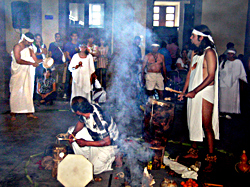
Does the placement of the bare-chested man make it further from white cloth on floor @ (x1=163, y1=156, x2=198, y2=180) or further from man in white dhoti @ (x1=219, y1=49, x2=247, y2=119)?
white cloth on floor @ (x1=163, y1=156, x2=198, y2=180)

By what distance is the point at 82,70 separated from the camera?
601 cm

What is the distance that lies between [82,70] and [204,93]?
3.11 m

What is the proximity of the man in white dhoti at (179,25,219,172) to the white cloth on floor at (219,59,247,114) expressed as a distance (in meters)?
3.14

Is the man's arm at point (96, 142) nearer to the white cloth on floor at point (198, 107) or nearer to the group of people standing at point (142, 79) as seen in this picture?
the group of people standing at point (142, 79)

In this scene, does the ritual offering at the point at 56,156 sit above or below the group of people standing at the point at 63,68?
below

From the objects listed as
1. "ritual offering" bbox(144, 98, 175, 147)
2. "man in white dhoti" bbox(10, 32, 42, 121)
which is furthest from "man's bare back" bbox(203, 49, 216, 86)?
"man in white dhoti" bbox(10, 32, 42, 121)

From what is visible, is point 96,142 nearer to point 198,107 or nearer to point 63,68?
point 198,107

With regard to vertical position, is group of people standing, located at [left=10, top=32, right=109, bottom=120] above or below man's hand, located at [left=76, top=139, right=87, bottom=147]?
above

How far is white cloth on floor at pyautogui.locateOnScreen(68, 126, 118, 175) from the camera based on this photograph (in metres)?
3.23

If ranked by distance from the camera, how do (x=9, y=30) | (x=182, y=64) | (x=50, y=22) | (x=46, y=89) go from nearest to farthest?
(x=46, y=89) < (x=9, y=30) < (x=182, y=64) < (x=50, y=22)

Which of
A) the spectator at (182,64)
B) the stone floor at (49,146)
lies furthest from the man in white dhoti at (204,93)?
the spectator at (182,64)

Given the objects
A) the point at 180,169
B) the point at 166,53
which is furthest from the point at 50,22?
the point at 180,169

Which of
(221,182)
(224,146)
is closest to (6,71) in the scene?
(224,146)

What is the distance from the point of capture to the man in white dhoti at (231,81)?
6418mm
